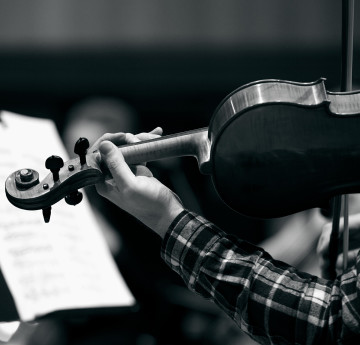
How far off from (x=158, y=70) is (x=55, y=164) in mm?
1527

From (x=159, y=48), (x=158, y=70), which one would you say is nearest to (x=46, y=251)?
(x=158, y=70)

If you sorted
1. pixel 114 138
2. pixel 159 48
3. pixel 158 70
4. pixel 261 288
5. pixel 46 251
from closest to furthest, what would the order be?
pixel 261 288
pixel 114 138
pixel 46 251
pixel 158 70
pixel 159 48

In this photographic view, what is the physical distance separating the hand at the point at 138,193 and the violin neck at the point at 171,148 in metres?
0.02

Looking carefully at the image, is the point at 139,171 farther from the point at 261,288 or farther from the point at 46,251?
the point at 46,251

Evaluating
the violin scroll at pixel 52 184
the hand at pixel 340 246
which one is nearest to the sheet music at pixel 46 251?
the violin scroll at pixel 52 184

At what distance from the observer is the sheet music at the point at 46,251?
1.18 meters

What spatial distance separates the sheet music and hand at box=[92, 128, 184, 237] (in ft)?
1.10

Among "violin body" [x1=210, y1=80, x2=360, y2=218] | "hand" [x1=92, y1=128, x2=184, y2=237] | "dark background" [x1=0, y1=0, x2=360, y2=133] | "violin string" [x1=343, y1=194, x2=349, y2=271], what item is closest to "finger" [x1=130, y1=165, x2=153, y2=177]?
"hand" [x1=92, y1=128, x2=184, y2=237]

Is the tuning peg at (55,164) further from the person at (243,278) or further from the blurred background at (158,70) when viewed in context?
the blurred background at (158,70)

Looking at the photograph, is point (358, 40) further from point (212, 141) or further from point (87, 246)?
point (212, 141)

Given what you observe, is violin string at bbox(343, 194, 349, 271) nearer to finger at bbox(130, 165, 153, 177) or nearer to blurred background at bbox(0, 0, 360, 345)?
finger at bbox(130, 165, 153, 177)

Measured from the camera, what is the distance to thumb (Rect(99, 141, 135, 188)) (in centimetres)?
87

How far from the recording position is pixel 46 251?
4.10 ft

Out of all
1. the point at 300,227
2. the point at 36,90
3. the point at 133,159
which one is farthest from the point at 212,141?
the point at 36,90
